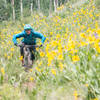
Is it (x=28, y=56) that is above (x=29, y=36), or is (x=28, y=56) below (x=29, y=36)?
below

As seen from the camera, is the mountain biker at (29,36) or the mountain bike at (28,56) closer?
the mountain biker at (29,36)

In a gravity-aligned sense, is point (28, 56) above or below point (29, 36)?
below

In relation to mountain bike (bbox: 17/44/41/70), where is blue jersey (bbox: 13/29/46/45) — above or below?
above

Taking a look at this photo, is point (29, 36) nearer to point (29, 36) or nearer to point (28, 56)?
point (29, 36)

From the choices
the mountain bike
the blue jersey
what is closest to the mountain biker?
the blue jersey

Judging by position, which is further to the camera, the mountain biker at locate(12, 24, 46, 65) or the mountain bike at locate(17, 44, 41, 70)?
the mountain bike at locate(17, 44, 41, 70)

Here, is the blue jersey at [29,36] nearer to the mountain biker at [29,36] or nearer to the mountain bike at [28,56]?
the mountain biker at [29,36]

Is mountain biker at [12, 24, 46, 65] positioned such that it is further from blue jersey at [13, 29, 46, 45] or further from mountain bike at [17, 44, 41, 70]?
mountain bike at [17, 44, 41, 70]

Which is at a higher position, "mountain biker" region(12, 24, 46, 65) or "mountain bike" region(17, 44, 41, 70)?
"mountain biker" region(12, 24, 46, 65)

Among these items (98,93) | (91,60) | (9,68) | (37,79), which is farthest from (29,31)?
(98,93)

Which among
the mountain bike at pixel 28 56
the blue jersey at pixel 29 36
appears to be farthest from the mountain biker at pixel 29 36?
the mountain bike at pixel 28 56

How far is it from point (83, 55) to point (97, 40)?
739 millimetres

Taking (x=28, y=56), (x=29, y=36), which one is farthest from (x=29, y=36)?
(x=28, y=56)

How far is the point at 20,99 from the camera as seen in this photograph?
8.25 ft
